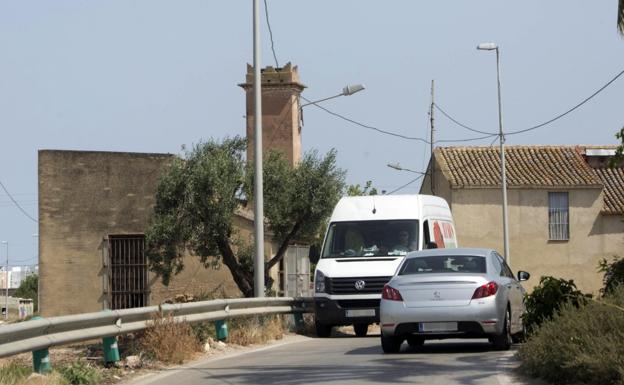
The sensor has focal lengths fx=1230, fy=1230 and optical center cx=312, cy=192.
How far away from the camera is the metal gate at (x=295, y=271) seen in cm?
3762

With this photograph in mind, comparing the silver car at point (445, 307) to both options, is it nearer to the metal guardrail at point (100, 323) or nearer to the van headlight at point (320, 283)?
the metal guardrail at point (100, 323)

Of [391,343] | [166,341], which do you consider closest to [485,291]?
[391,343]

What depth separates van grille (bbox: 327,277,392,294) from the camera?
890 inches

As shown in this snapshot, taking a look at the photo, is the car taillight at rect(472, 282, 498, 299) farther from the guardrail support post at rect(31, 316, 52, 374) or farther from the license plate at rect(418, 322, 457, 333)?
the guardrail support post at rect(31, 316, 52, 374)

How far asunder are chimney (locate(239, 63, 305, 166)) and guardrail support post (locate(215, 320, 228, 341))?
32865 millimetres

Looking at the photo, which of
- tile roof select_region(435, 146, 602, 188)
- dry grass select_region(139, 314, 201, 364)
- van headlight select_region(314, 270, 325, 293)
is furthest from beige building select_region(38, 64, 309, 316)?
dry grass select_region(139, 314, 201, 364)

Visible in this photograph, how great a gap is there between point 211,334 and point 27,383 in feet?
23.8

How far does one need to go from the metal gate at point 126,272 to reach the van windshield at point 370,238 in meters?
15.7

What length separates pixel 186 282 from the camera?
124 feet

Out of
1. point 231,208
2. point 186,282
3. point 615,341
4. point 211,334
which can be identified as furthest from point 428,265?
point 186,282

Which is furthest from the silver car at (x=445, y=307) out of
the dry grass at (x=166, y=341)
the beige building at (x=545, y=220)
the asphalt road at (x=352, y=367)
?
the beige building at (x=545, y=220)

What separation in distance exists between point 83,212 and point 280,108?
48.9 ft

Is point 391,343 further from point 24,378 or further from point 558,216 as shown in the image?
point 558,216

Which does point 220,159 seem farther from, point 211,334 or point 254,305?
point 211,334
